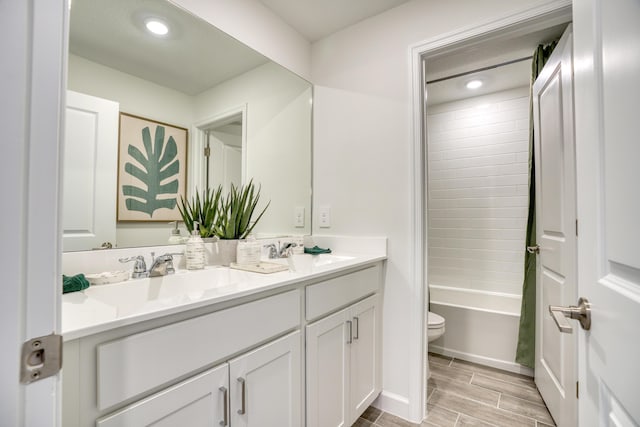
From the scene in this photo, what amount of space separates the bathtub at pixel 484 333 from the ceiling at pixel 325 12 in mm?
2236

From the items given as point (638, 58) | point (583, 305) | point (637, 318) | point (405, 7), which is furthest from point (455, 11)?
point (637, 318)

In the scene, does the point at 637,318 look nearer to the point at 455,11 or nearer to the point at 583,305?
the point at 583,305

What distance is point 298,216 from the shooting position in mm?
1996

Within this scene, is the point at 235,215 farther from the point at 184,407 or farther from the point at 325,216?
the point at 184,407

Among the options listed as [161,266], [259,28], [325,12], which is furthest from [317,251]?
[325,12]

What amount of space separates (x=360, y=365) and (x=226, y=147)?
134 cm

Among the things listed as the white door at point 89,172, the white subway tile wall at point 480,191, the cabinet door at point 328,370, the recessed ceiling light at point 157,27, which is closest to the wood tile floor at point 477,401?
the cabinet door at point 328,370

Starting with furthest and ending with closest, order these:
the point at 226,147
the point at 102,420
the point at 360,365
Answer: the point at 226,147
the point at 360,365
the point at 102,420

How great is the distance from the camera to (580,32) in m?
0.67

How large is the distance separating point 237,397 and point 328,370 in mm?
495

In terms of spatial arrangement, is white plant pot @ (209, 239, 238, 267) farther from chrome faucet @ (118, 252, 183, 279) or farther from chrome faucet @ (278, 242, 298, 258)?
chrome faucet @ (278, 242, 298, 258)

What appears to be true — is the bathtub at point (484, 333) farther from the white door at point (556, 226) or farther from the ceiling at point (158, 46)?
the ceiling at point (158, 46)

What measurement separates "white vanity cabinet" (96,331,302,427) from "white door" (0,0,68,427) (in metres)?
0.30

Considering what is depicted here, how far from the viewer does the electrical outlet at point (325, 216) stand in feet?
6.44
